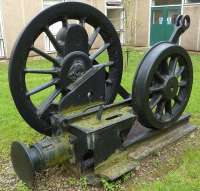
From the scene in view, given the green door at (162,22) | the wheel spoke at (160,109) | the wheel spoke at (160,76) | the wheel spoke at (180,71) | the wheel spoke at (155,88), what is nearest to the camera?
the wheel spoke at (155,88)

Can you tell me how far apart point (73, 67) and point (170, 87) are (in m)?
1.26

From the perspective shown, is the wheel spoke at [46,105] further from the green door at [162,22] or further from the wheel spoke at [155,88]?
the green door at [162,22]

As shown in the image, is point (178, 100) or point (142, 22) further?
point (142, 22)

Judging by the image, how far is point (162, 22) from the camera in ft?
49.9

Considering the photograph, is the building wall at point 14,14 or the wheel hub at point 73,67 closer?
the wheel hub at point 73,67

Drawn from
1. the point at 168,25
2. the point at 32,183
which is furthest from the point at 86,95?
the point at 168,25

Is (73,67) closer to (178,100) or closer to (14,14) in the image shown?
(178,100)

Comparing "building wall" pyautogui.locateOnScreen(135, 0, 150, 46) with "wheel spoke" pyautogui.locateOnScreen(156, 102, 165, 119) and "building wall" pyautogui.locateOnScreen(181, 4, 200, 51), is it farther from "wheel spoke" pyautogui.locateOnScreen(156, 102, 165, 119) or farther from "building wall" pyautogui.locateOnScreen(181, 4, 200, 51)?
"wheel spoke" pyautogui.locateOnScreen(156, 102, 165, 119)

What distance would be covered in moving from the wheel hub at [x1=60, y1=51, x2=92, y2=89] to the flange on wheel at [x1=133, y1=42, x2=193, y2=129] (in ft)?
2.09

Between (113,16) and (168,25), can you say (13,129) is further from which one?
(113,16)

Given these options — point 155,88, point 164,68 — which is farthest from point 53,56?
point 164,68

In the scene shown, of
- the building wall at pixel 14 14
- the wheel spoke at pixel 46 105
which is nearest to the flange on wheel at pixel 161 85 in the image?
the wheel spoke at pixel 46 105

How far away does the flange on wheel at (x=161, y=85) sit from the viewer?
3568 millimetres

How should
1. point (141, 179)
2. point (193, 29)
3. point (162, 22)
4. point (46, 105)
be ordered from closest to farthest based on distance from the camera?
point (141, 179) < point (46, 105) < point (193, 29) < point (162, 22)
